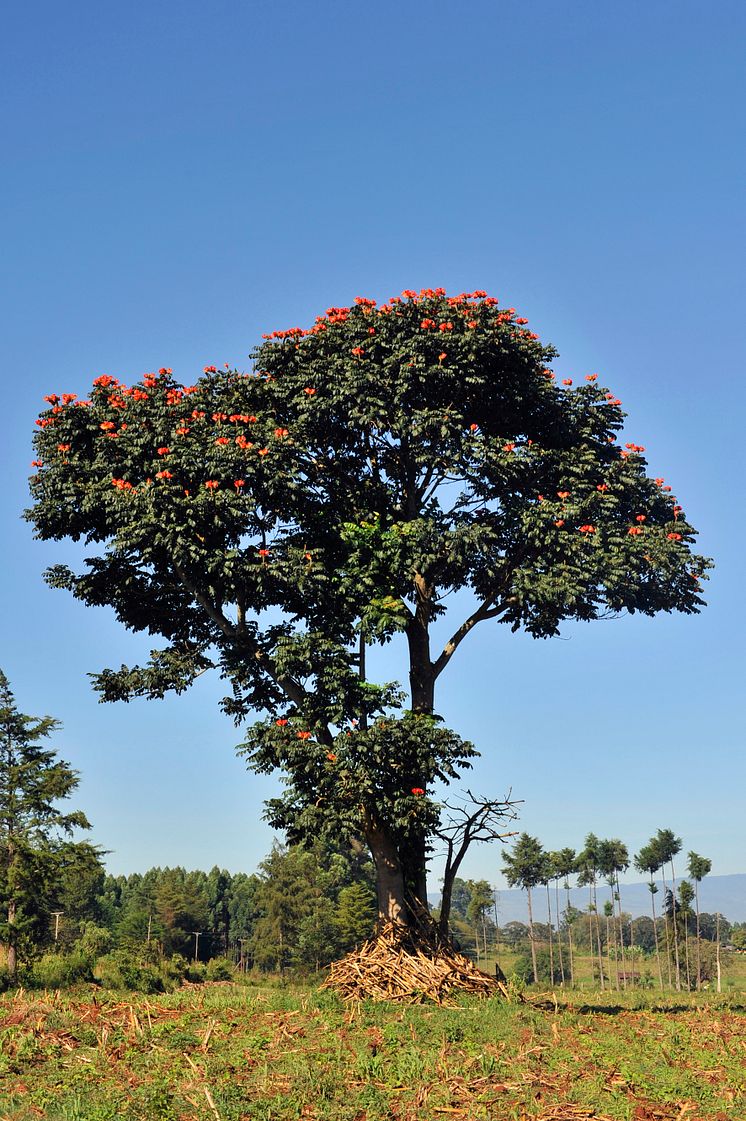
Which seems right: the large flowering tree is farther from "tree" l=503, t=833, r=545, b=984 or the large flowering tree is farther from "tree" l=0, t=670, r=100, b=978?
"tree" l=503, t=833, r=545, b=984

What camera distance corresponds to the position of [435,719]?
78.2ft

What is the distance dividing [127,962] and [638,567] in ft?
102

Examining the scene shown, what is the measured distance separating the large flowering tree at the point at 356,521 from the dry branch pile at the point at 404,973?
0.92 meters

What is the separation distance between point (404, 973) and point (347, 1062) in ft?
20.7

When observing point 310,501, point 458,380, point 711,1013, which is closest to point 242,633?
point 310,501

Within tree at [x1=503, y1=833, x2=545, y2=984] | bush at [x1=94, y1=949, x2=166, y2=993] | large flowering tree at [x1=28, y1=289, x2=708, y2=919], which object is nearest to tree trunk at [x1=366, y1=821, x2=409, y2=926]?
large flowering tree at [x1=28, y1=289, x2=708, y2=919]

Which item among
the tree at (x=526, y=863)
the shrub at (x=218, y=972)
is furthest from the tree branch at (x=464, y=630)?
the tree at (x=526, y=863)

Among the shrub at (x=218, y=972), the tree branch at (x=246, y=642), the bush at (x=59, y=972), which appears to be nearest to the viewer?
the tree branch at (x=246, y=642)

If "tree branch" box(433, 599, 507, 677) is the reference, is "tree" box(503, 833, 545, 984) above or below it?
below

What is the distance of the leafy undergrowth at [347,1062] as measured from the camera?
14.9 metres

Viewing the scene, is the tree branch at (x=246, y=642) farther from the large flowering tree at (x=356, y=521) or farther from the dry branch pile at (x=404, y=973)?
the dry branch pile at (x=404, y=973)

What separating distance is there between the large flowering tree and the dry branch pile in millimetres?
915

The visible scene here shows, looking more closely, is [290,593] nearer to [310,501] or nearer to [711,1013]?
[310,501]

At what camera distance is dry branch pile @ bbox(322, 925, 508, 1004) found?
22.8 meters
